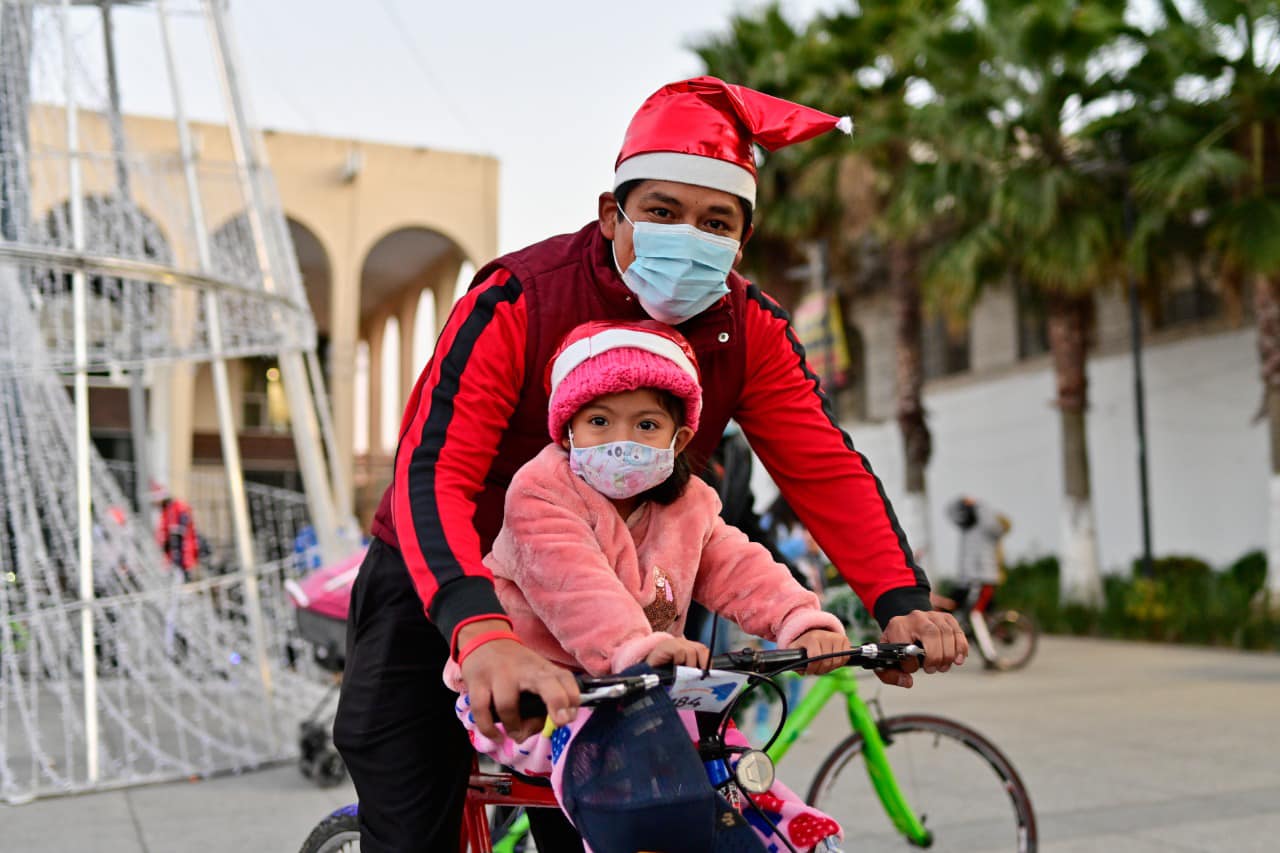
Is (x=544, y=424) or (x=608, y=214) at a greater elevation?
(x=608, y=214)

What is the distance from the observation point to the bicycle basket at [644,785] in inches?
69.7

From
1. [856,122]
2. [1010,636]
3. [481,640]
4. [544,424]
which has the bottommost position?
[1010,636]

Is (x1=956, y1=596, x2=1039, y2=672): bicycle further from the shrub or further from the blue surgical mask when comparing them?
the blue surgical mask

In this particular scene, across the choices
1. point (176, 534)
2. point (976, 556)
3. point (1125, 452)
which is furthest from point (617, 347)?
point (1125, 452)

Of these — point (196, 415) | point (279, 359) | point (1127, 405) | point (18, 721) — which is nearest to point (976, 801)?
point (279, 359)

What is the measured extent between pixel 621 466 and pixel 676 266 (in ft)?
1.30

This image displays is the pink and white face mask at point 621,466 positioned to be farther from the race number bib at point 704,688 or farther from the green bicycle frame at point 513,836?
the green bicycle frame at point 513,836

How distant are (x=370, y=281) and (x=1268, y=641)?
70.9 feet

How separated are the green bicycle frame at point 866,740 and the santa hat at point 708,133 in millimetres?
2267

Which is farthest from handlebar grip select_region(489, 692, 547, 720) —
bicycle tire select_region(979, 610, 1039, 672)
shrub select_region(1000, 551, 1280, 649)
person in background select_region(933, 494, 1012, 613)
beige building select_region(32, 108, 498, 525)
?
beige building select_region(32, 108, 498, 525)

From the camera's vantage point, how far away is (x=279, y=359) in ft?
27.3

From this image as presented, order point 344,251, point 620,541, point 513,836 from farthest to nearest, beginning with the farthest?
1. point 344,251
2. point 513,836
3. point 620,541

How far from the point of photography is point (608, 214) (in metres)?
2.42

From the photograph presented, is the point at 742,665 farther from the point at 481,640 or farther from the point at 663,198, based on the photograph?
the point at 663,198
